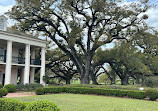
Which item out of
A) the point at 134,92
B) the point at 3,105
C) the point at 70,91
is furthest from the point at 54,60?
the point at 3,105

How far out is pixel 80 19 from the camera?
25953mm

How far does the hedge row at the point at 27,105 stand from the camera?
607 centimetres

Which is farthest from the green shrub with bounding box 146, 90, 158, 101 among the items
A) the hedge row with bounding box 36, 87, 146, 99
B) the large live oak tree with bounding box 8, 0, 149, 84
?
the large live oak tree with bounding box 8, 0, 149, 84

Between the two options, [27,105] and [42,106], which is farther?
[27,105]

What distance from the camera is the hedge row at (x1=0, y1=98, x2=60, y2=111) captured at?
6071 mm

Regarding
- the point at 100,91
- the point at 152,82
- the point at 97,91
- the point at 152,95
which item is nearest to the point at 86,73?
the point at 97,91

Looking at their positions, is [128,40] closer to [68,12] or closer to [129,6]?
[129,6]

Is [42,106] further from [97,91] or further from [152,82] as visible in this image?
[152,82]

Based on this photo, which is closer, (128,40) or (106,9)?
(106,9)

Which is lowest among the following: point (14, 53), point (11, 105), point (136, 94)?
point (136, 94)

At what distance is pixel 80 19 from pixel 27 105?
20848mm

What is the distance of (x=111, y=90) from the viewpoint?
1811 cm

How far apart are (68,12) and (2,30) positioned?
948 cm

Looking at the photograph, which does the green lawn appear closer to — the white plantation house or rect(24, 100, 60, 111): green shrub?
rect(24, 100, 60, 111): green shrub
